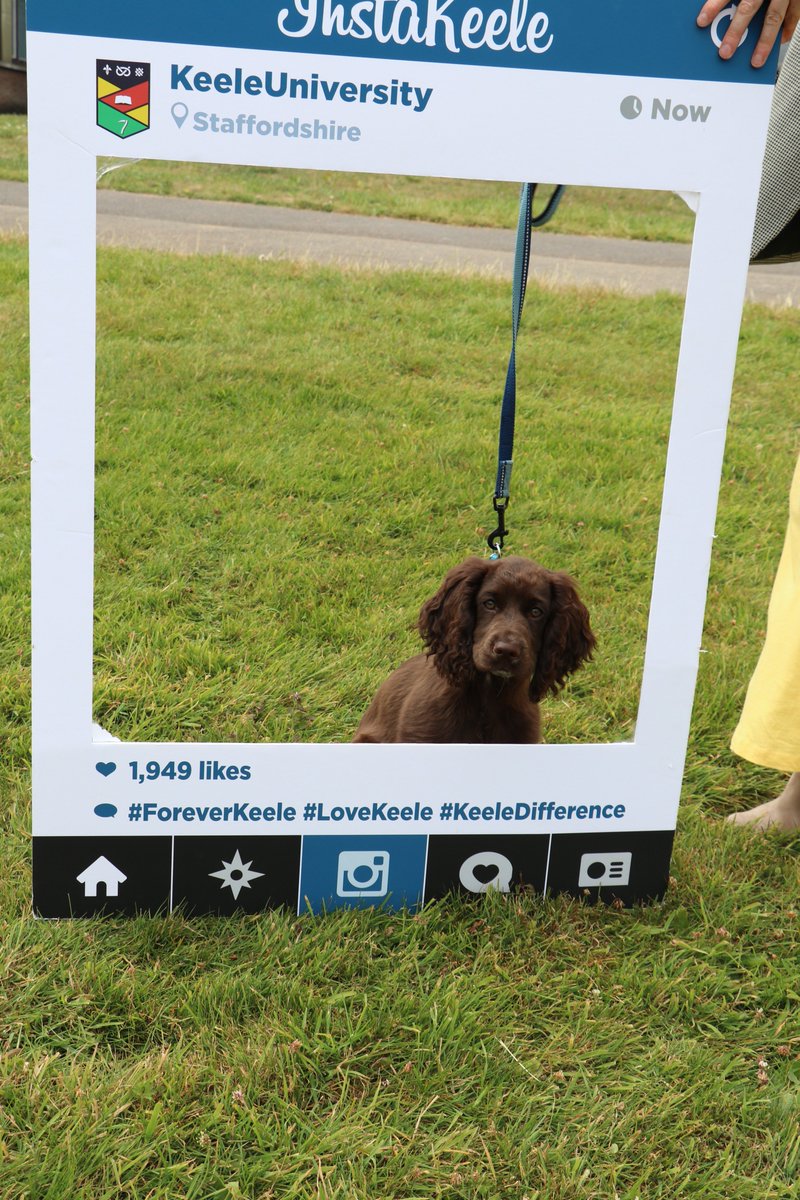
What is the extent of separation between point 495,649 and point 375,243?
313 inches

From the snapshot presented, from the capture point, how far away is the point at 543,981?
2.62 meters

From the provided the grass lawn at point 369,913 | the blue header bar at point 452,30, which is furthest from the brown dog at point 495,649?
the blue header bar at point 452,30

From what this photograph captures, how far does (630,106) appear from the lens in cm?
238

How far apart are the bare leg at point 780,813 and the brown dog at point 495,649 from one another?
75 cm

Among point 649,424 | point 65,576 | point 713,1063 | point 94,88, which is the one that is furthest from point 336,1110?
point 649,424

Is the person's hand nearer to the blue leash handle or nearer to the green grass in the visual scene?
the blue leash handle

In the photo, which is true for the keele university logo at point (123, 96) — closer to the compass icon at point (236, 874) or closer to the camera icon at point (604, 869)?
Answer: the compass icon at point (236, 874)

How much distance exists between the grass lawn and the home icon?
0.26 ft

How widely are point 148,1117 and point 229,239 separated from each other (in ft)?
27.8

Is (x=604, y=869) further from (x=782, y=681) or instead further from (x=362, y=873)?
(x=782, y=681)

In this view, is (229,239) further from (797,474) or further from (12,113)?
(12,113)

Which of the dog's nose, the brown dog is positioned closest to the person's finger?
the brown dog

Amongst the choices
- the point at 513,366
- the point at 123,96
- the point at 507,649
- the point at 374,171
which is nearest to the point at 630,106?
the point at 374,171

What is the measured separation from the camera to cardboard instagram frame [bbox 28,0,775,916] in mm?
2254
